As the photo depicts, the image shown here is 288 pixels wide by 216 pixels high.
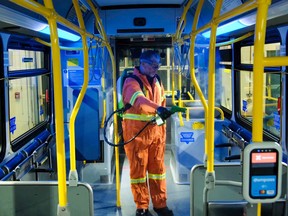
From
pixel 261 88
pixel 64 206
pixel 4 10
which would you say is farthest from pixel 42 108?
pixel 261 88

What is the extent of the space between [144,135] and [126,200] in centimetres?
122

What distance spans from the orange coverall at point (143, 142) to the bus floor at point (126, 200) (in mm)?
341

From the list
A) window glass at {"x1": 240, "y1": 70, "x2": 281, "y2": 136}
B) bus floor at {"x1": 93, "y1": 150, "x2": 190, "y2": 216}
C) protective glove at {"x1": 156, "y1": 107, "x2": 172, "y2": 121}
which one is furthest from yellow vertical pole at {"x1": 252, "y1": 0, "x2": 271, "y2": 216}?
window glass at {"x1": 240, "y1": 70, "x2": 281, "y2": 136}

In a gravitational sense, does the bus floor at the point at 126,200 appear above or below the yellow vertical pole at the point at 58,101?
below

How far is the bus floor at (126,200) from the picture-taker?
4.75m

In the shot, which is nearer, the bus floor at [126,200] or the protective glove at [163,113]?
Result: the protective glove at [163,113]

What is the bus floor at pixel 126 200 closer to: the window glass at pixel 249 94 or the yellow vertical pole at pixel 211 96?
the window glass at pixel 249 94

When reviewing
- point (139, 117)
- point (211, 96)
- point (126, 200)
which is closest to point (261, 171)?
point (211, 96)

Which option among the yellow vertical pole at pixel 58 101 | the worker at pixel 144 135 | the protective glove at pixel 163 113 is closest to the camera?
the yellow vertical pole at pixel 58 101

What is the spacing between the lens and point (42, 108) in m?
5.57

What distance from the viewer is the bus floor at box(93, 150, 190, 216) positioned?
15.6 ft

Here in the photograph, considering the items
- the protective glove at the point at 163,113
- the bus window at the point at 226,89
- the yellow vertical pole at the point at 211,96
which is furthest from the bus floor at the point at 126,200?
the yellow vertical pole at the point at 211,96

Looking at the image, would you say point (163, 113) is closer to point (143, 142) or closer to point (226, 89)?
point (143, 142)

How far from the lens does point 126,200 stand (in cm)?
509
